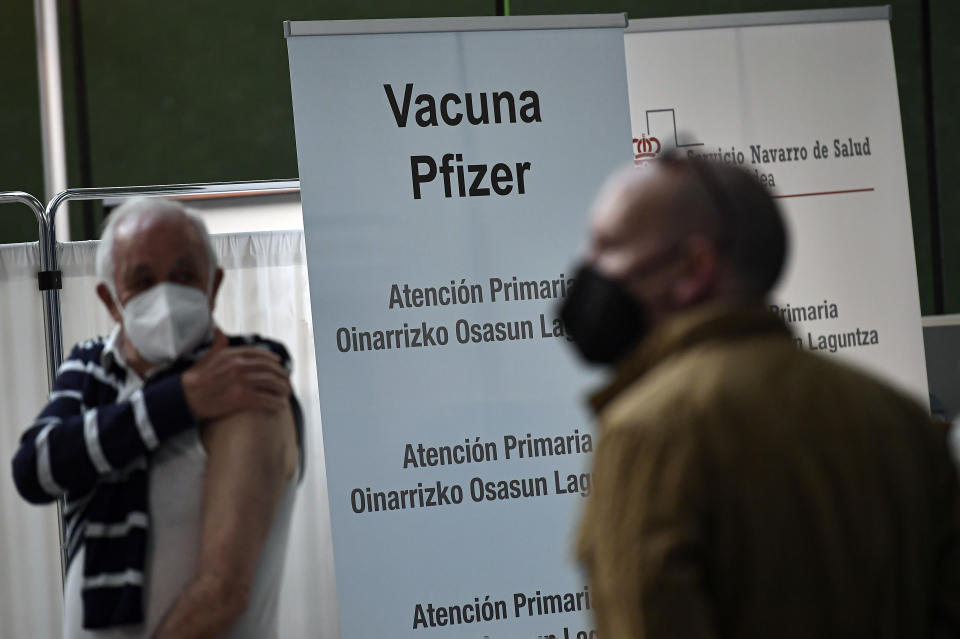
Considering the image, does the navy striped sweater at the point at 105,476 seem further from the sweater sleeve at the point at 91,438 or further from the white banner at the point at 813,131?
the white banner at the point at 813,131

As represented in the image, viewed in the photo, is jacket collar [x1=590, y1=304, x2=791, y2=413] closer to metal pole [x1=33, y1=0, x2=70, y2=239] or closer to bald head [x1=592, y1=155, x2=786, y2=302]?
bald head [x1=592, y1=155, x2=786, y2=302]

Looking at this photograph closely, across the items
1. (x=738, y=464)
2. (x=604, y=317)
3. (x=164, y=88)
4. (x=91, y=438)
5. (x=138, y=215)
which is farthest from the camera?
(x=164, y=88)

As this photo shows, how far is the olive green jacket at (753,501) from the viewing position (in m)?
0.99

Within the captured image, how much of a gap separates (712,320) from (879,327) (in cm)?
314

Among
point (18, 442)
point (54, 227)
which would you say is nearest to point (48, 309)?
point (54, 227)

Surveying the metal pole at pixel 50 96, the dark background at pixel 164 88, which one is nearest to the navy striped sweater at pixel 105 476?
the dark background at pixel 164 88

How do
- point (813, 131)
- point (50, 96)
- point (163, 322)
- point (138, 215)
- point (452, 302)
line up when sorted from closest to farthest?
1. point (163, 322)
2. point (138, 215)
3. point (452, 302)
4. point (813, 131)
5. point (50, 96)

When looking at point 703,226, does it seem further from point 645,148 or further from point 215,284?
point 645,148

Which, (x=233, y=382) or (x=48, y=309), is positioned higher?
(x=48, y=309)

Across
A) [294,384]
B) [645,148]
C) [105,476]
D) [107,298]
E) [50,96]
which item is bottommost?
[105,476]

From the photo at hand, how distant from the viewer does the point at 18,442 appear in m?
3.21

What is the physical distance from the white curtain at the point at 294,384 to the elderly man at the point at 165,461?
0.60 metres

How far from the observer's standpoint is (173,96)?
5.02 metres

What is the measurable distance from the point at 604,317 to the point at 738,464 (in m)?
0.23
